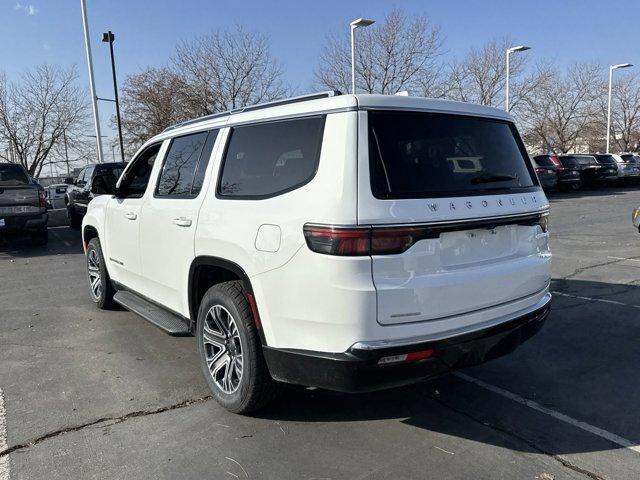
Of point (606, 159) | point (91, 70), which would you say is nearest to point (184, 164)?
point (91, 70)

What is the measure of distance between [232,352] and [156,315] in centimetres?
110

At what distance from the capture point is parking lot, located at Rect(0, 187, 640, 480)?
2.90 metres

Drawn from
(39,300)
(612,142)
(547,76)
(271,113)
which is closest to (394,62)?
(547,76)

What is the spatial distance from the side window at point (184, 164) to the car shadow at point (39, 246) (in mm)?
7469

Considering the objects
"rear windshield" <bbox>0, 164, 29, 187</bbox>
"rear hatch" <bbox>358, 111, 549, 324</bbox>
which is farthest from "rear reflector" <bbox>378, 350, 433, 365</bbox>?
"rear windshield" <bbox>0, 164, 29, 187</bbox>

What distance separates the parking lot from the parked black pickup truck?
6.15 meters

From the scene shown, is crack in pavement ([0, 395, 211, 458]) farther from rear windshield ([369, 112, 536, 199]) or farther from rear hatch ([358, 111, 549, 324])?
rear windshield ([369, 112, 536, 199])

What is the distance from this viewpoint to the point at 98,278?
19.9ft

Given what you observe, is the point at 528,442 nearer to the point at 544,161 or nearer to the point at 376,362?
the point at 376,362

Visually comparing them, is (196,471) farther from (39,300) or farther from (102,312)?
(39,300)

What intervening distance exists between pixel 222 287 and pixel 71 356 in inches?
83.8

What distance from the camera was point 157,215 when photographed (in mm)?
4230

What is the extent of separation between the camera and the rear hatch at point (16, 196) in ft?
34.5

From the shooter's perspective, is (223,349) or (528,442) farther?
(223,349)
